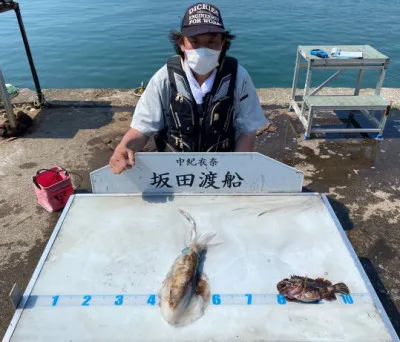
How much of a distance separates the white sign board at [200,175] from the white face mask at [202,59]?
75 centimetres

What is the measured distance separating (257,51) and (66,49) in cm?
778

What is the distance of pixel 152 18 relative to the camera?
1858 cm

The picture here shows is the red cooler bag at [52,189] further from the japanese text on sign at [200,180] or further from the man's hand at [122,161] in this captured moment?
the japanese text on sign at [200,180]

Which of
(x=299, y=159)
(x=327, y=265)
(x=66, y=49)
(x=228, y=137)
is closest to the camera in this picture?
(x=327, y=265)

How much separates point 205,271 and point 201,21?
1789mm

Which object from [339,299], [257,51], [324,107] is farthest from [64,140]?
[257,51]

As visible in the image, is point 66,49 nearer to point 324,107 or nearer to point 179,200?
point 324,107

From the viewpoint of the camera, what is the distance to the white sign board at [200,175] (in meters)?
2.70

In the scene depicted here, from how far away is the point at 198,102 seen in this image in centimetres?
307

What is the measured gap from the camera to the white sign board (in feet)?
8.85

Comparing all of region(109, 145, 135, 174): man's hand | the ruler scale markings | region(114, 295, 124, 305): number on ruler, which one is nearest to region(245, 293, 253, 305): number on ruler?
the ruler scale markings

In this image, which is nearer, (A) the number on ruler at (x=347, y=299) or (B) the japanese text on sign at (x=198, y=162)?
(A) the number on ruler at (x=347, y=299)

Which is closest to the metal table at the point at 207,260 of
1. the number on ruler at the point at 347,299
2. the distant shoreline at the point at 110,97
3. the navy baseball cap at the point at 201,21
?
the number on ruler at the point at 347,299

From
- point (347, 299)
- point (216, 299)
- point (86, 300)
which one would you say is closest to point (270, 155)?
point (347, 299)
